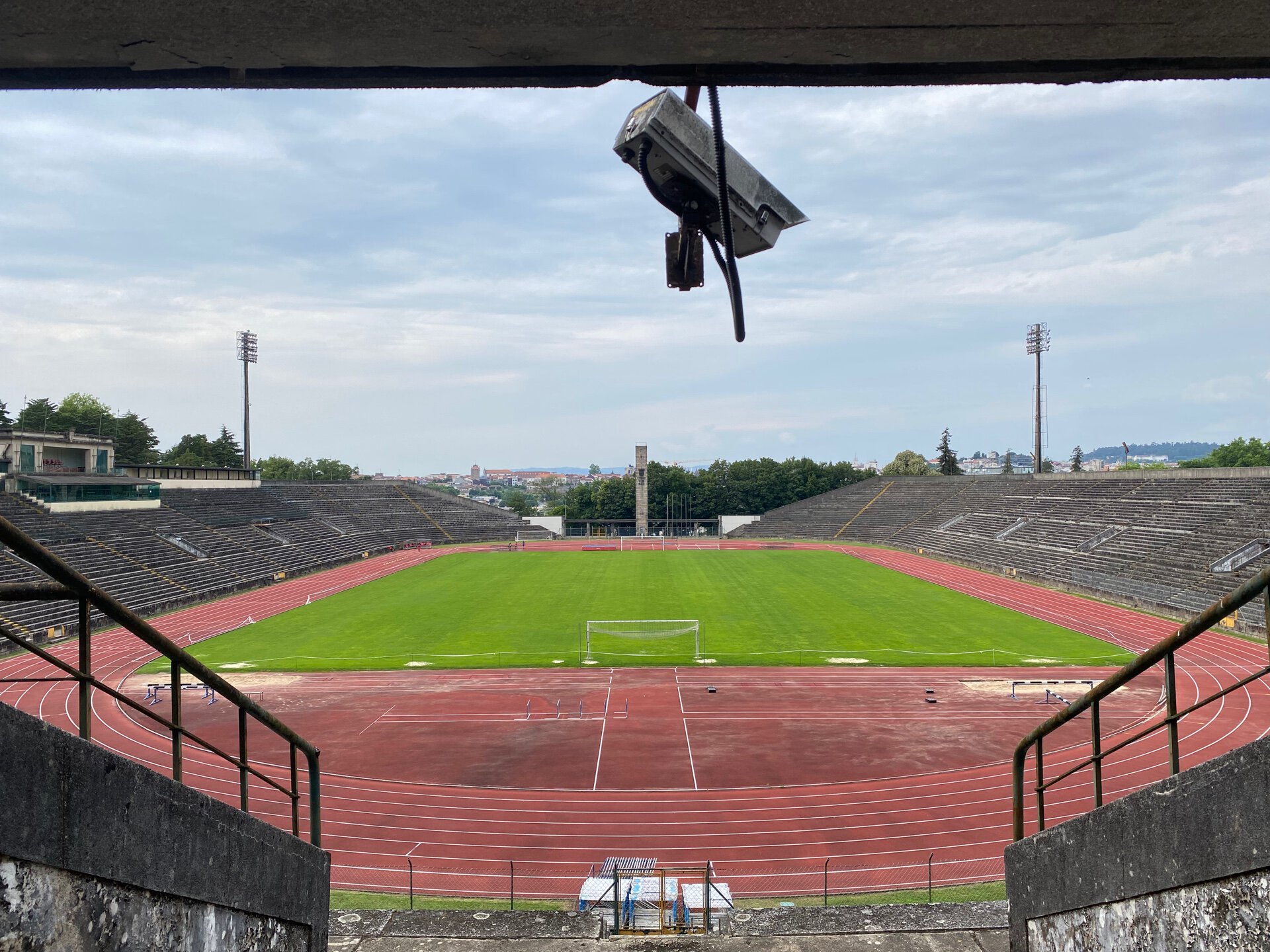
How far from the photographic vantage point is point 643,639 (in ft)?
109

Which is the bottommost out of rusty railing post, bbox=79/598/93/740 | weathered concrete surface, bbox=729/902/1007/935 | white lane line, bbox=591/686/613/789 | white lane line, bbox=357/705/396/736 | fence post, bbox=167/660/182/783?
white lane line, bbox=357/705/396/736

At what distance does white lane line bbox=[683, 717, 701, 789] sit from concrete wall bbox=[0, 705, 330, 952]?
14458mm

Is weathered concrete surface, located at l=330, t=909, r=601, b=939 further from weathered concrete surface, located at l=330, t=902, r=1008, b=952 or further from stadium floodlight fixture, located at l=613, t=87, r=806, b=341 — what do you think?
stadium floodlight fixture, located at l=613, t=87, r=806, b=341

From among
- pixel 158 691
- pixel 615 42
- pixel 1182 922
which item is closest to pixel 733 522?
pixel 158 691

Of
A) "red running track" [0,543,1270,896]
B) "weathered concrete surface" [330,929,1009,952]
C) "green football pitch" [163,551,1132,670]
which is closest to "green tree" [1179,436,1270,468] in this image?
"green football pitch" [163,551,1132,670]

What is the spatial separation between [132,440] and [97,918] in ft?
364

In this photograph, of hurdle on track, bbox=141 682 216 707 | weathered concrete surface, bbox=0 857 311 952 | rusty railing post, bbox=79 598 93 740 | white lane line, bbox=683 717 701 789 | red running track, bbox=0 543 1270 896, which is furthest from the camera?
hurdle on track, bbox=141 682 216 707

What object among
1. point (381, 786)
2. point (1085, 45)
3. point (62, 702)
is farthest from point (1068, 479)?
point (1085, 45)

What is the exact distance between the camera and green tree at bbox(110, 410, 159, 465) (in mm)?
94375

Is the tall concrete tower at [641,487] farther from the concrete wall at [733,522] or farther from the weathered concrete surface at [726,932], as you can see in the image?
the weathered concrete surface at [726,932]

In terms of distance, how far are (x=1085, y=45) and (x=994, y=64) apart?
26 cm

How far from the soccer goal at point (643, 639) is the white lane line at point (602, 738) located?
4.56 meters

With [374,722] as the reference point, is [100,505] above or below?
above

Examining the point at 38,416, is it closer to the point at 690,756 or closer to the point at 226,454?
the point at 226,454
